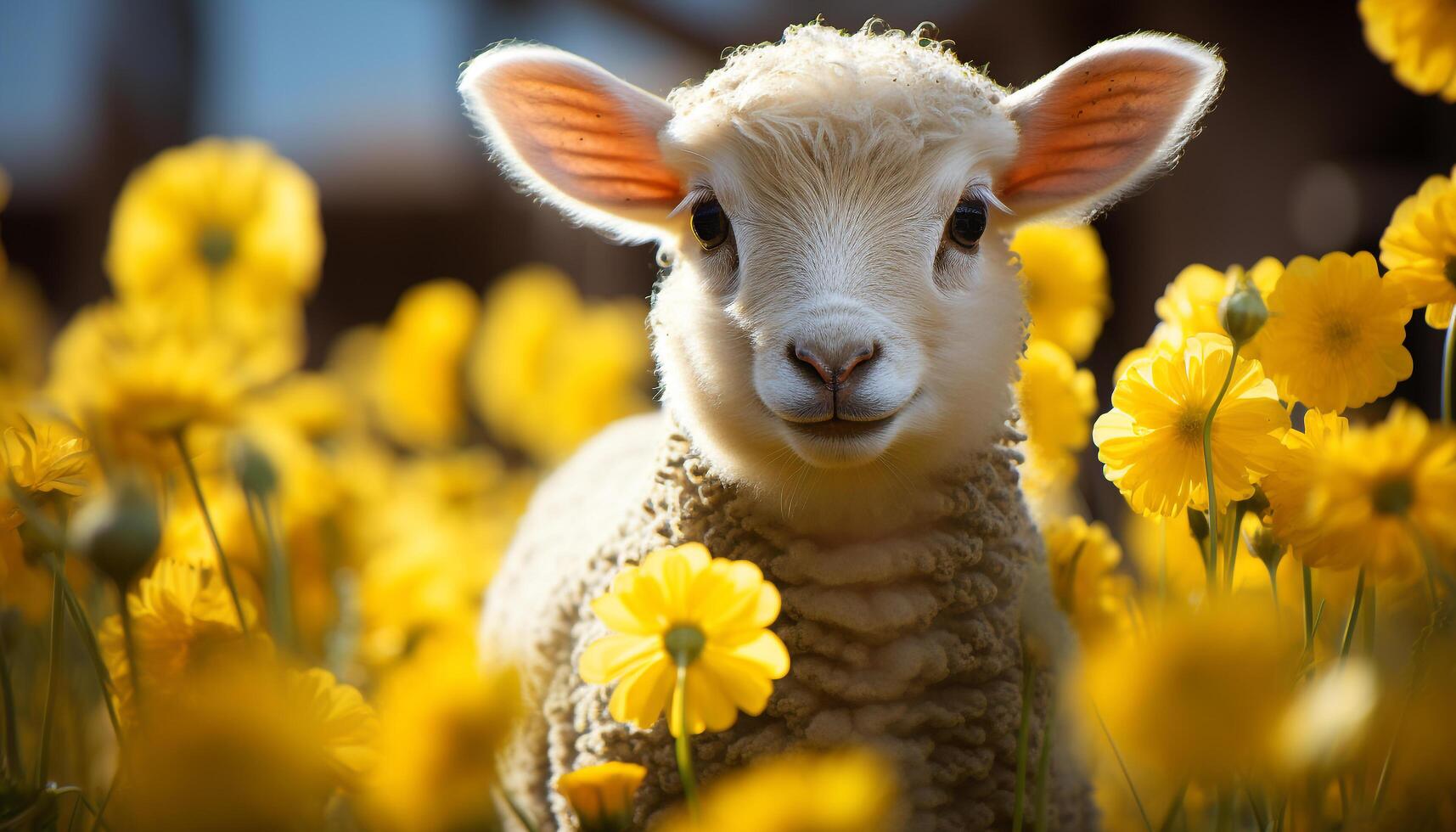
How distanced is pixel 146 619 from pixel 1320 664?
1.28m

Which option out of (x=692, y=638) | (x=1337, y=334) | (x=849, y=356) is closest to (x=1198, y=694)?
(x=692, y=638)

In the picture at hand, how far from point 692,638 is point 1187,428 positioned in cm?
58

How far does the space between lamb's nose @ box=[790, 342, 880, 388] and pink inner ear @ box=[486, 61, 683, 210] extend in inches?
23.3

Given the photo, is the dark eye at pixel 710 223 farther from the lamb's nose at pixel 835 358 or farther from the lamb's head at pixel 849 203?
the lamb's nose at pixel 835 358

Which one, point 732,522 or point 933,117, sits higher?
point 933,117

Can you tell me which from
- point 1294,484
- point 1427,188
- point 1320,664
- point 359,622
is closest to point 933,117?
point 1427,188

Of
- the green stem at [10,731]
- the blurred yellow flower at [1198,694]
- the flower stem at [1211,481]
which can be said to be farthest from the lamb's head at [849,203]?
the green stem at [10,731]

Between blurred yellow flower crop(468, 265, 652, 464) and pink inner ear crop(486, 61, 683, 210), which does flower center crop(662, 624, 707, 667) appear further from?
blurred yellow flower crop(468, 265, 652, 464)

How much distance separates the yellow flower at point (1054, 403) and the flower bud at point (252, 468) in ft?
3.62

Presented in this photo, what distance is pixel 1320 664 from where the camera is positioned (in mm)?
1103

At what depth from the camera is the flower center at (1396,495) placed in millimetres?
808

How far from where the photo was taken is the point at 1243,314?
39.1 inches

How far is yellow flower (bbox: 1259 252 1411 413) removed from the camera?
107 centimetres

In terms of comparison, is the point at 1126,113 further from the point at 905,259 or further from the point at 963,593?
the point at 963,593
